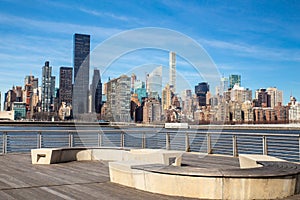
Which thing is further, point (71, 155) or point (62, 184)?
point (71, 155)

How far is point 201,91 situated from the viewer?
45.1 feet

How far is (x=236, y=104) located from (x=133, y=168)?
28545mm

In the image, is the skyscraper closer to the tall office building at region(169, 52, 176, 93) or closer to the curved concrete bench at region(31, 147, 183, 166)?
the tall office building at region(169, 52, 176, 93)

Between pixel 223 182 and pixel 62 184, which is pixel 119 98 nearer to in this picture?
pixel 62 184

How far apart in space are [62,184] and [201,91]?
24.6 ft

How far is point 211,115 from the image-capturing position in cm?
1484

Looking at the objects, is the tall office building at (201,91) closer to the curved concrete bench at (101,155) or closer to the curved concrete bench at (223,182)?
the curved concrete bench at (101,155)

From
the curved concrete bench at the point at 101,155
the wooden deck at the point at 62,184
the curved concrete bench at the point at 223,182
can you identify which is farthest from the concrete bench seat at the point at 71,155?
the curved concrete bench at the point at 223,182

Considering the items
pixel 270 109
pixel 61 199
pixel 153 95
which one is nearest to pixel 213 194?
pixel 61 199

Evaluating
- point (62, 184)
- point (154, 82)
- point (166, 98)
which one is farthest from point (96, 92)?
point (62, 184)

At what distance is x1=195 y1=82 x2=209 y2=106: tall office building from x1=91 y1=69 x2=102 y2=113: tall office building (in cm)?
369

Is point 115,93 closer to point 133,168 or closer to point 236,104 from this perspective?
point 133,168

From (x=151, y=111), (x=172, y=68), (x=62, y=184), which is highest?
(x=172, y=68)

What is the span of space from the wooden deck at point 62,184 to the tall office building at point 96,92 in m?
4.61
